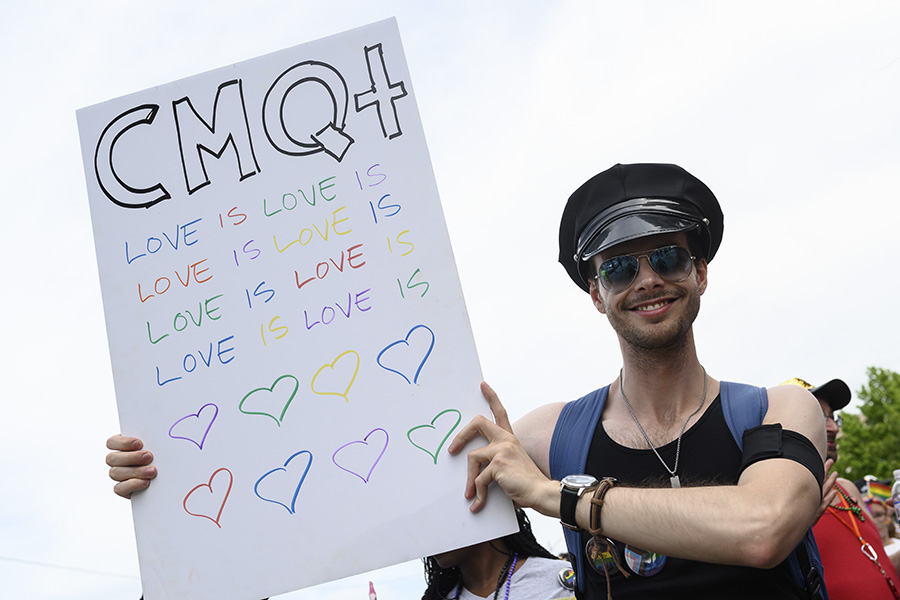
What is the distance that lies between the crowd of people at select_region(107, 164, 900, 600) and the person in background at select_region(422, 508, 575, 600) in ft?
0.04

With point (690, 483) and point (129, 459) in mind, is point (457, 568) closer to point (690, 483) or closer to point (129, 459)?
point (690, 483)

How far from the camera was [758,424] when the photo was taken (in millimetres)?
2373

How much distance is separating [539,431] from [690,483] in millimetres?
573

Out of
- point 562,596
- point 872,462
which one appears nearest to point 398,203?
point 562,596

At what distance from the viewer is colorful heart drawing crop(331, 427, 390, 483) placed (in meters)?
2.45

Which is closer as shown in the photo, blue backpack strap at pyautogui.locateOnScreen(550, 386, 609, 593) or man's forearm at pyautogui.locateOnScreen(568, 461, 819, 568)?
man's forearm at pyautogui.locateOnScreen(568, 461, 819, 568)

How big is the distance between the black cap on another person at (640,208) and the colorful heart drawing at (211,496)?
54.7 inches

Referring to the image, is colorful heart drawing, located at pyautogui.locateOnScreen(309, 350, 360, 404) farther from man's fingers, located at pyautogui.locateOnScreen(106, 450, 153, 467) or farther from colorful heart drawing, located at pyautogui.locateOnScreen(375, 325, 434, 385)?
man's fingers, located at pyautogui.locateOnScreen(106, 450, 153, 467)

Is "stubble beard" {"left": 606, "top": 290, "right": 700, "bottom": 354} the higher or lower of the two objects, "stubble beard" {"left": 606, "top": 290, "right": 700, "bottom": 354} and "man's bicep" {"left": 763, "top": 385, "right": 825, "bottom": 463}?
the higher

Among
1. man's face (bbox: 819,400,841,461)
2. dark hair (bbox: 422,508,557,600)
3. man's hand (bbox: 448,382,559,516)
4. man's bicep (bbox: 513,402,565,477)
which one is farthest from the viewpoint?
man's face (bbox: 819,400,841,461)

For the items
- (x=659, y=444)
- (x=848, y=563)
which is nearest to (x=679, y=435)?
(x=659, y=444)

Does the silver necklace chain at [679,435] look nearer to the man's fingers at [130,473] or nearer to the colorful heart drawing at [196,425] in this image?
the colorful heart drawing at [196,425]

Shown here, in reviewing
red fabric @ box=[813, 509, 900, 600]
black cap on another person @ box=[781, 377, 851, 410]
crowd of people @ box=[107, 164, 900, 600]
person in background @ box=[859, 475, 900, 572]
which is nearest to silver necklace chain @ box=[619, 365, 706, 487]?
crowd of people @ box=[107, 164, 900, 600]

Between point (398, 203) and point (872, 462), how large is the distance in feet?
99.1
